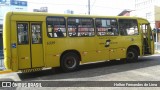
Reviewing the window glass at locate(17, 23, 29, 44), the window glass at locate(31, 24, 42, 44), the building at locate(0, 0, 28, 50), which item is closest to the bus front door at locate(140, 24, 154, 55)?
the window glass at locate(31, 24, 42, 44)

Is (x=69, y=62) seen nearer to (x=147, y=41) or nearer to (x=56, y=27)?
(x=56, y=27)

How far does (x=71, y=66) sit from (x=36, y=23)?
280 cm

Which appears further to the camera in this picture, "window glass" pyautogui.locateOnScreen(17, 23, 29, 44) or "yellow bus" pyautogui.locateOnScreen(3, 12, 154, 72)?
"window glass" pyautogui.locateOnScreen(17, 23, 29, 44)

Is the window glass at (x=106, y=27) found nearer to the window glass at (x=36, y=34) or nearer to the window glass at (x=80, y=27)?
the window glass at (x=80, y=27)

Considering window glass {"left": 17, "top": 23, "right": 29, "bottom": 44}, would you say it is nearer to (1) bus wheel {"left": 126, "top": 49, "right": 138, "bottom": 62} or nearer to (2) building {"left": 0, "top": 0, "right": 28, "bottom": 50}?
(1) bus wheel {"left": 126, "top": 49, "right": 138, "bottom": 62}

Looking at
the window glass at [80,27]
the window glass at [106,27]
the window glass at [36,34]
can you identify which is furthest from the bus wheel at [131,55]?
the window glass at [36,34]

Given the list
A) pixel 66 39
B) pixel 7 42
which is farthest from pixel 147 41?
pixel 7 42

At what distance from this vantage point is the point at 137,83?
10008 mm

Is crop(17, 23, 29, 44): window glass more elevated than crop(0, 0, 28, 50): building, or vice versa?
crop(0, 0, 28, 50): building

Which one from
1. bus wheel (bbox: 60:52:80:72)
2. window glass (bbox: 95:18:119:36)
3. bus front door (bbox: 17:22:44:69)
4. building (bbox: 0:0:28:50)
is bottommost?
bus wheel (bbox: 60:52:80:72)

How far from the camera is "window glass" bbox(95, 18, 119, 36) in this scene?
14.4 metres

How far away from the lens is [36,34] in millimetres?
12281

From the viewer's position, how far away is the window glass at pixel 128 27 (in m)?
15.5

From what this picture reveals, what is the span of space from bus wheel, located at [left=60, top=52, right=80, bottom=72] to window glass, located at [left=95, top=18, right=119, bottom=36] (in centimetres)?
189
